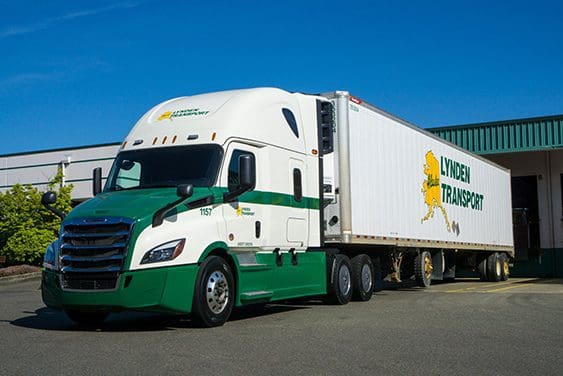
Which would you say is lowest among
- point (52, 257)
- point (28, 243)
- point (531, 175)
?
point (52, 257)

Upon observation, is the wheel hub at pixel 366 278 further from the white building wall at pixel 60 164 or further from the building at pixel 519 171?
the white building wall at pixel 60 164

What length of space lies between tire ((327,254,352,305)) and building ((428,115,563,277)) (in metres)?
16.6

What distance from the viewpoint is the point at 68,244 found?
1009 cm

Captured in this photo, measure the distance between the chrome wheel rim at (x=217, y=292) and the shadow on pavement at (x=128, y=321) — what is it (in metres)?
0.47

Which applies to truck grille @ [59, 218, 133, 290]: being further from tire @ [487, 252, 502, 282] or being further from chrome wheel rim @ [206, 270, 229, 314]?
tire @ [487, 252, 502, 282]

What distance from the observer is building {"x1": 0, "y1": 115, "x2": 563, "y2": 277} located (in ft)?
96.3

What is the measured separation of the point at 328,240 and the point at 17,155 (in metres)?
23.0

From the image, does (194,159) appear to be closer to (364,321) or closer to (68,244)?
(68,244)

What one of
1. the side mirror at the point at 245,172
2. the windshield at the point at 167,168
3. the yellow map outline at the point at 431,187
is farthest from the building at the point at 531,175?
the windshield at the point at 167,168

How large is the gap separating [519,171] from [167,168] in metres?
24.8

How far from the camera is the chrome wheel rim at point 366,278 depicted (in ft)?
49.8

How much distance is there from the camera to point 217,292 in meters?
10.5

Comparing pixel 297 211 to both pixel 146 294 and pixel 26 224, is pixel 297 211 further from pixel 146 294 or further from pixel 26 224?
pixel 26 224

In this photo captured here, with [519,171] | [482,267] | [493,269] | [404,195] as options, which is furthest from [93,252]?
[519,171]
